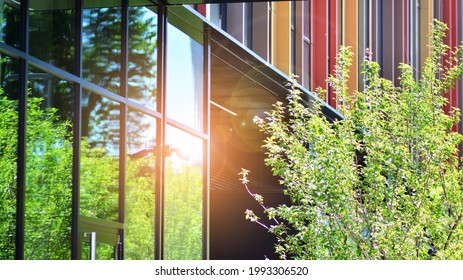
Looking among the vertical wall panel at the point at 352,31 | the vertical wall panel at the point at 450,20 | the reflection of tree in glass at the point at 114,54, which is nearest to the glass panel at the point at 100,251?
the reflection of tree in glass at the point at 114,54

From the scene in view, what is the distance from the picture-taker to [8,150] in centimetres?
1130

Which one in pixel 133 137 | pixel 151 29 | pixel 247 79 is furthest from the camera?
pixel 247 79

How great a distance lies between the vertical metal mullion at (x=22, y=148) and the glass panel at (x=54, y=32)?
24 cm

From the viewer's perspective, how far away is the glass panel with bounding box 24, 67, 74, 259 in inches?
465

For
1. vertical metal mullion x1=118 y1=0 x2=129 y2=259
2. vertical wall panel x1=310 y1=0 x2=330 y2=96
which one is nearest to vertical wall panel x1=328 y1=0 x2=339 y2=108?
vertical wall panel x1=310 y1=0 x2=330 y2=96

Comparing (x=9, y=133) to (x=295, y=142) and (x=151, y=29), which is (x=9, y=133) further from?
(x=295, y=142)

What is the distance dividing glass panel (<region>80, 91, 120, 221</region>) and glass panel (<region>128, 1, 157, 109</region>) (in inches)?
37.9

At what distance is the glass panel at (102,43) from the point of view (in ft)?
44.9

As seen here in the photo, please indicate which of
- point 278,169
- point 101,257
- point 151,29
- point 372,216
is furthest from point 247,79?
point 101,257

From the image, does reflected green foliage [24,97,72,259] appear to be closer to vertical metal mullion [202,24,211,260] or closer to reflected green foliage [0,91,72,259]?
reflected green foliage [0,91,72,259]

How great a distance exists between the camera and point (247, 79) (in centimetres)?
2584

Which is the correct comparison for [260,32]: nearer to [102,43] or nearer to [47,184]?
[102,43]
